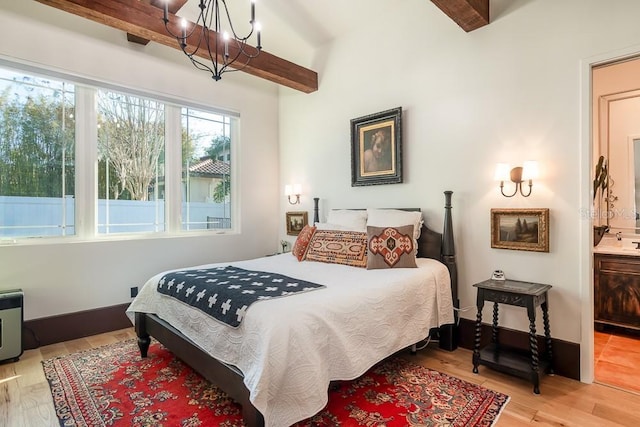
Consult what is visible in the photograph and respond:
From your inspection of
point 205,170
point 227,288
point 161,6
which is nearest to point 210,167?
point 205,170

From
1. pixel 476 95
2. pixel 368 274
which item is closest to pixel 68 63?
pixel 368 274

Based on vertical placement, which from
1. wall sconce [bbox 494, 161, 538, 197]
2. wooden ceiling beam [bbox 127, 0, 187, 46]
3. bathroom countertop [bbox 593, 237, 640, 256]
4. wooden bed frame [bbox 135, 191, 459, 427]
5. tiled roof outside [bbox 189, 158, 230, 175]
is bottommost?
wooden bed frame [bbox 135, 191, 459, 427]

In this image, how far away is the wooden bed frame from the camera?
1.67 meters

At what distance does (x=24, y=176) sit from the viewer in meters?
2.94

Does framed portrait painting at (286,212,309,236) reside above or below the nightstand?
above

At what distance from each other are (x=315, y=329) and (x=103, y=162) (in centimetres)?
294

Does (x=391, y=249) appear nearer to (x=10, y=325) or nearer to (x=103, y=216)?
(x=103, y=216)

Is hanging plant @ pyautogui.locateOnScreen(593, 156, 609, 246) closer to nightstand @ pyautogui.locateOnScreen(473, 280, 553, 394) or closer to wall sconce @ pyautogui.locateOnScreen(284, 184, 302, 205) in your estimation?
nightstand @ pyautogui.locateOnScreen(473, 280, 553, 394)

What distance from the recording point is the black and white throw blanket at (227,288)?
1.84 m

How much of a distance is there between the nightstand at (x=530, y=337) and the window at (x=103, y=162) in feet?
10.4

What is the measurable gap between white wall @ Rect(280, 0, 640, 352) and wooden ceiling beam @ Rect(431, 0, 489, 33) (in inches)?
3.9

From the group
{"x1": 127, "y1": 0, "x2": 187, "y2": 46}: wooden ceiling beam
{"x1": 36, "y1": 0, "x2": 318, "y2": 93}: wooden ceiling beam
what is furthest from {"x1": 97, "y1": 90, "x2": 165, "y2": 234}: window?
{"x1": 36, "y1": 0, "x2": 318, "y2": 93}: wooden ceiling beam

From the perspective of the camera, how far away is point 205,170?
413cm

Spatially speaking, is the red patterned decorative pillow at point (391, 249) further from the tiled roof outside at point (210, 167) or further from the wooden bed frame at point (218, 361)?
the tiled roof outside at point (210, 167)
